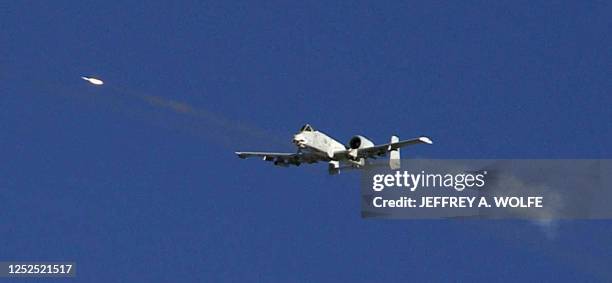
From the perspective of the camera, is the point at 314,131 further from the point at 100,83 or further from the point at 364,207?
the point at 100,83

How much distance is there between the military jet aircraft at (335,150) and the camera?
11369 centimetres

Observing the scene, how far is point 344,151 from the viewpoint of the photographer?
115125 mm

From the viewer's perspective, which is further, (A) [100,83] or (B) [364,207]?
(B) [364,207]

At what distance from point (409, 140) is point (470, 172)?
8042 millimetres

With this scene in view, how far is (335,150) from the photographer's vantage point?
377 feet

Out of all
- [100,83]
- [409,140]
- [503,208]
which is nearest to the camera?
[100,83]

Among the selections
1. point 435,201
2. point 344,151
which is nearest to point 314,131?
point 344,151

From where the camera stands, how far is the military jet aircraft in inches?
4476

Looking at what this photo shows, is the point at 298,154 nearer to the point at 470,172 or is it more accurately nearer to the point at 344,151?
the point at 344,151

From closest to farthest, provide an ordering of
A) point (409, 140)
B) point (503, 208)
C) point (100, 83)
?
point (100, 83), point (409, 140), point (503, 208)

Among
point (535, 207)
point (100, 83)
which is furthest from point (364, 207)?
point (100, 83)

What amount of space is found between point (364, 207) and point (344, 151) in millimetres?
5678

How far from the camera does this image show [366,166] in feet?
385

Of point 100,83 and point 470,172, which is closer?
point 100,83
